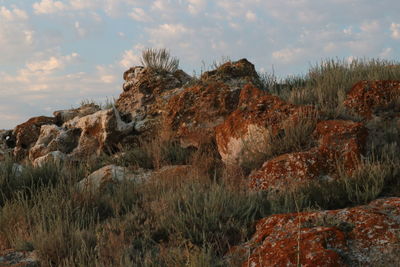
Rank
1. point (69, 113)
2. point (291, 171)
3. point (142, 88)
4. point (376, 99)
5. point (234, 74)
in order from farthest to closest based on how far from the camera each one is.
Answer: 1. point (69, 113)
2. point (142, 88)
3. point (234, 74)
4. point (376, 99)
5. point (291, 171)

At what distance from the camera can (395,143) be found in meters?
5.80

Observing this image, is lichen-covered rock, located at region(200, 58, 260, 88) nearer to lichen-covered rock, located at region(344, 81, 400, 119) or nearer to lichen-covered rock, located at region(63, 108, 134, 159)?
lichen-covered rock, located at region(63, 108, 134, 159)

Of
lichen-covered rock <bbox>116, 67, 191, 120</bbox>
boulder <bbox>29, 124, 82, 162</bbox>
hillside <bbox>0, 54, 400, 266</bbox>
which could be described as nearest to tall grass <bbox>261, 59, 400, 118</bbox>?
hillside <bbox>0, 54, 400, 266</bbox>

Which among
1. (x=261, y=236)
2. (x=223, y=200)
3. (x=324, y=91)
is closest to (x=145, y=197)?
(x=223, y=200)

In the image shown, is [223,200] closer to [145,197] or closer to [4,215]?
[145,197]

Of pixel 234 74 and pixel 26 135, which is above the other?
pixel 234 74

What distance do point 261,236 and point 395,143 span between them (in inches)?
123

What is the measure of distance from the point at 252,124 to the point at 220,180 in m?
0.96

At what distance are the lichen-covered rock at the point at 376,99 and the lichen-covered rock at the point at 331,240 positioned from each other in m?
3.08

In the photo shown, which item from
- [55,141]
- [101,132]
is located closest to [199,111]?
[101,132]

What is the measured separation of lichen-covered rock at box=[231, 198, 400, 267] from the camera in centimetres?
308

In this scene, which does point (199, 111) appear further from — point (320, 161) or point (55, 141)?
point (55, 141)

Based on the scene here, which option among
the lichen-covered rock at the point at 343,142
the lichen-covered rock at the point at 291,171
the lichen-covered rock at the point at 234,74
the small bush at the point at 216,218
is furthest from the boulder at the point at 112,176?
the lichen-covered rock at the point at 234,74

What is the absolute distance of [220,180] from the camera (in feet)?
20.2
